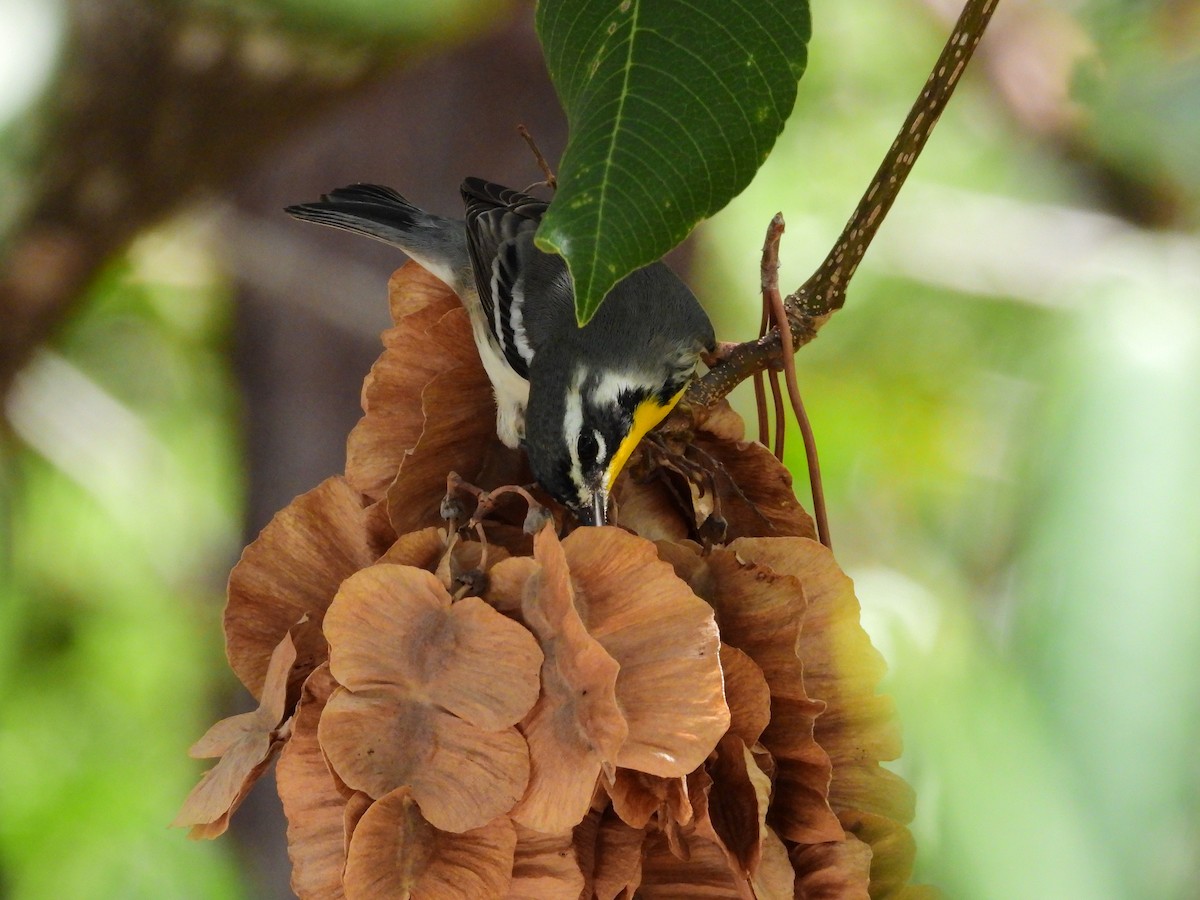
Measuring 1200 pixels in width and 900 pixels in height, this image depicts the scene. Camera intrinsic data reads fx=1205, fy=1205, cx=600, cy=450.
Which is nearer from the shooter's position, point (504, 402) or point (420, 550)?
point (420, 550)

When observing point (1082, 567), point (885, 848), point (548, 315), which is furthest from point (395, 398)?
point (548, 315)

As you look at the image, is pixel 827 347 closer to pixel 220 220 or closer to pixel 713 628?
pixel 220 220

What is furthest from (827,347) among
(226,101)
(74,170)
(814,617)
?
(814,617)

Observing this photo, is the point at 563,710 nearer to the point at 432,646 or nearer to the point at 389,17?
the point at 432,646

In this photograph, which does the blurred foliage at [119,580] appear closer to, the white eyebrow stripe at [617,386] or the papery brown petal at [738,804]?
the white eyebrow stripe at [617,386]

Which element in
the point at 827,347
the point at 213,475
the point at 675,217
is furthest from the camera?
the point at 213,475

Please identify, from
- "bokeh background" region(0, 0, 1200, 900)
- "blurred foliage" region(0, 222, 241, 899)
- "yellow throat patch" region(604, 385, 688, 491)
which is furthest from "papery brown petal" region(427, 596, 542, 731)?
"blurred foliage" region(0, 222, 241, 899)

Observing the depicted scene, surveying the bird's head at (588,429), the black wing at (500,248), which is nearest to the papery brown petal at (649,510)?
the bird's head at (588,429)
